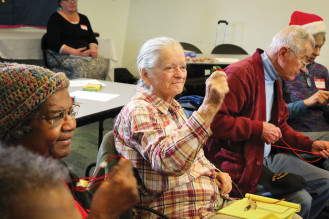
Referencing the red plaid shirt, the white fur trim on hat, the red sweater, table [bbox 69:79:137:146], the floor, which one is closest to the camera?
the red plaid shirt

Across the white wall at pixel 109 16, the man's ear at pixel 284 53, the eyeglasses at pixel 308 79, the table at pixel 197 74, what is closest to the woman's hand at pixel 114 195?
the man's ear at pixel 284 53

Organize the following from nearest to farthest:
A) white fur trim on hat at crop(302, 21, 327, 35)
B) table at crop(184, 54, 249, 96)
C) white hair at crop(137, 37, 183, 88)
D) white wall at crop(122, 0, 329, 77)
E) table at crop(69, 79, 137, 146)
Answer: white hair at crop(137, 37, 183, 88) → table at crop(69, 79, 137, 146) → white fur trim on hat at crop(302, 21, 327, 35) → table at crop(184, 54, 249, 96) → white wall at crop(122, 0, 329, 77)

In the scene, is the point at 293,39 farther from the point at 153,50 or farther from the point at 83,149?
the point at 83,149

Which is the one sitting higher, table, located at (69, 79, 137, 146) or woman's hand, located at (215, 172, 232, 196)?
table, located at (69, 79, 137, 146)

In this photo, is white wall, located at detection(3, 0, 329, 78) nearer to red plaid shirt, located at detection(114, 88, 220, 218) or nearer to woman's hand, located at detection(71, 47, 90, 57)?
woman's hand, located at detection(71, 47, 90, 57)

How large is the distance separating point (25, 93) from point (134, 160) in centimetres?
67

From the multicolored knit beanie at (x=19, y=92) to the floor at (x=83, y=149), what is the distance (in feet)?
7.68

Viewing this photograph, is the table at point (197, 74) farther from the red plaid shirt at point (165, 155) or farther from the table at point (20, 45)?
the red plaid shirt at point (165, 155)

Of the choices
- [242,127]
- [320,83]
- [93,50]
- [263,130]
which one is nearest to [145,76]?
[242,127]

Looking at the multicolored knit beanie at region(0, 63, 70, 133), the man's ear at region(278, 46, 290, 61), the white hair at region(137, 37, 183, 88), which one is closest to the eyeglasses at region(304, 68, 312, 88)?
the man's ear at region(278, 46, 290, 61)

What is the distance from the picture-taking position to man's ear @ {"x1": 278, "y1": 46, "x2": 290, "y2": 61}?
2359mm

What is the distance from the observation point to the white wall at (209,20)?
6.24 m

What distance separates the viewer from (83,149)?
406cm

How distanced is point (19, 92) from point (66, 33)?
388cm
